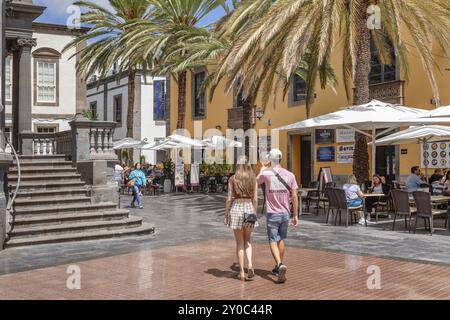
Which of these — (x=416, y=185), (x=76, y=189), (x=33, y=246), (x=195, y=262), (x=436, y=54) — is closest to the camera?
(x=195, y=262)

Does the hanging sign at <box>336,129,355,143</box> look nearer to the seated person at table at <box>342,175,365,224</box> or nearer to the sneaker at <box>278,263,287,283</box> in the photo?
the seated person at table at <box>342,175,365,224</box>

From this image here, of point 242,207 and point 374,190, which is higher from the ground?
point 242,207

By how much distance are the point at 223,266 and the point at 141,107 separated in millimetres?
33972

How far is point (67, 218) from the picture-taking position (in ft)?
36.8

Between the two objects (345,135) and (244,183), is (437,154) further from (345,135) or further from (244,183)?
(244,183)

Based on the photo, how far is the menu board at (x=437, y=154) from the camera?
18812 millimetres

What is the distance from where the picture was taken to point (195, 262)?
836 cm

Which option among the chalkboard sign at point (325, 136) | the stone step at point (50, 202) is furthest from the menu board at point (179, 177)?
the stone step at point (50, 202)

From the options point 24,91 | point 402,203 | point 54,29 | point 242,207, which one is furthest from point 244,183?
point 54,29

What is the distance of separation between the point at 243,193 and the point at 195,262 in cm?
190

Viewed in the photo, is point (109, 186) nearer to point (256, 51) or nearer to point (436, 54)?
point (256, 51)

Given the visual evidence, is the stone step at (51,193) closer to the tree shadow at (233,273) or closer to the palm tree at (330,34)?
the palm tree at (330,34)

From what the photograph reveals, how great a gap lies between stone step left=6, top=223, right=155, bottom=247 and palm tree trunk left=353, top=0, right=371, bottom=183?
6196mm

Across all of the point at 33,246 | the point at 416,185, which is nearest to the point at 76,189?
the point at 33,246
